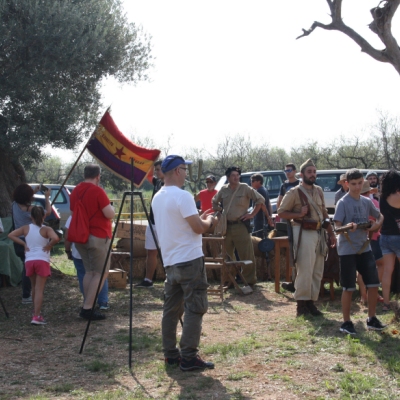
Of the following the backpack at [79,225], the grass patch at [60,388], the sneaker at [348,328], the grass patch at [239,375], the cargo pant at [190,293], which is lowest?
the grass patch at [60,388]

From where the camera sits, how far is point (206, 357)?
5.82 m

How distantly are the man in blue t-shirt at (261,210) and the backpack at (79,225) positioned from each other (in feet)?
14.0

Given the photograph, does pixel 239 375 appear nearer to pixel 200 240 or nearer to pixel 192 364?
pixel 192 364

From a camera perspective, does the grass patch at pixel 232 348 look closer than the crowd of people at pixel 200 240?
No

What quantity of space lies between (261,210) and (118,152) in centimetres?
470

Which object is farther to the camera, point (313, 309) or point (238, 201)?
point (238, 201)

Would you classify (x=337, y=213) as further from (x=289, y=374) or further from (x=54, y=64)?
(x=54, y=64)

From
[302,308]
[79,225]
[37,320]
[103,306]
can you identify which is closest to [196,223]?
[79,225]

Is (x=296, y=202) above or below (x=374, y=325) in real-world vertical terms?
above

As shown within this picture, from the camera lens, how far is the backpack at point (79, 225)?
7370 mm

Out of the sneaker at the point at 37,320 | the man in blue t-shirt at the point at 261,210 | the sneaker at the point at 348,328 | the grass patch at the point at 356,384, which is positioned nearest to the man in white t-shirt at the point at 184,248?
the grass patch at the point at 356,384

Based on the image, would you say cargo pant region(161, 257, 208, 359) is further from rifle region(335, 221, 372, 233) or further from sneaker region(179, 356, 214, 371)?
rifle region(335, 221, 372, 233)

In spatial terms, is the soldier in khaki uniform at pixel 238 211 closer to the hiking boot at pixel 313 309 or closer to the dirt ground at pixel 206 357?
the dirt ground at pixel 206 357

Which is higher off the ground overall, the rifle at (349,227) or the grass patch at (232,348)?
the rifle at (349,227)
